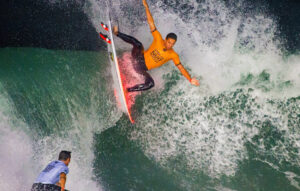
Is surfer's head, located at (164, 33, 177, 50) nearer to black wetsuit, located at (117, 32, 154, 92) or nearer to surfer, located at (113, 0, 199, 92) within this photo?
surfer, located at (113, 0, 199, 92)

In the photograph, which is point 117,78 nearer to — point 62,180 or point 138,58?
point 138,58

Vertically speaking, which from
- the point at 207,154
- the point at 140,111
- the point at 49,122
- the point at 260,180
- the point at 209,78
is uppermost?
the point at 209,78

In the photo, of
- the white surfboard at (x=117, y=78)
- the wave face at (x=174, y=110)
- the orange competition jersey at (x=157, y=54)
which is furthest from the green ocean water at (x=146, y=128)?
the orange competition jersey at (x=157, y=54)

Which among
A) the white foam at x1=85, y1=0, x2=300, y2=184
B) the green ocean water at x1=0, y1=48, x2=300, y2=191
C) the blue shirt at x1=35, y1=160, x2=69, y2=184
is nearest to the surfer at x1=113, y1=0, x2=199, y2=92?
the white foam at x1=85, y1=0, x2=300, y2=184

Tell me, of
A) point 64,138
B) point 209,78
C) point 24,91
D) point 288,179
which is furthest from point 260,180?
point 24,91

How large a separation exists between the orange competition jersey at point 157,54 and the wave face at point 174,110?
91 centimetres

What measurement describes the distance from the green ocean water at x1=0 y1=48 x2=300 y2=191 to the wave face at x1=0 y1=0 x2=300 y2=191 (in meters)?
0.02

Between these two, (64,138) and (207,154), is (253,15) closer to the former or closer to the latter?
(207,154)

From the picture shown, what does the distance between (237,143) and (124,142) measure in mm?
2506

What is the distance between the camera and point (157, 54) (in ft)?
13.6

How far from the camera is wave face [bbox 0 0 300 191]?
15.9 feet

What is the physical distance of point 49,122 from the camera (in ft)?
16.5

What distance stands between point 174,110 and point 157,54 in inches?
57.1

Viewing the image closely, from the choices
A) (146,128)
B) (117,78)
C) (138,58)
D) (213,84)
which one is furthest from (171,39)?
(146,128)
